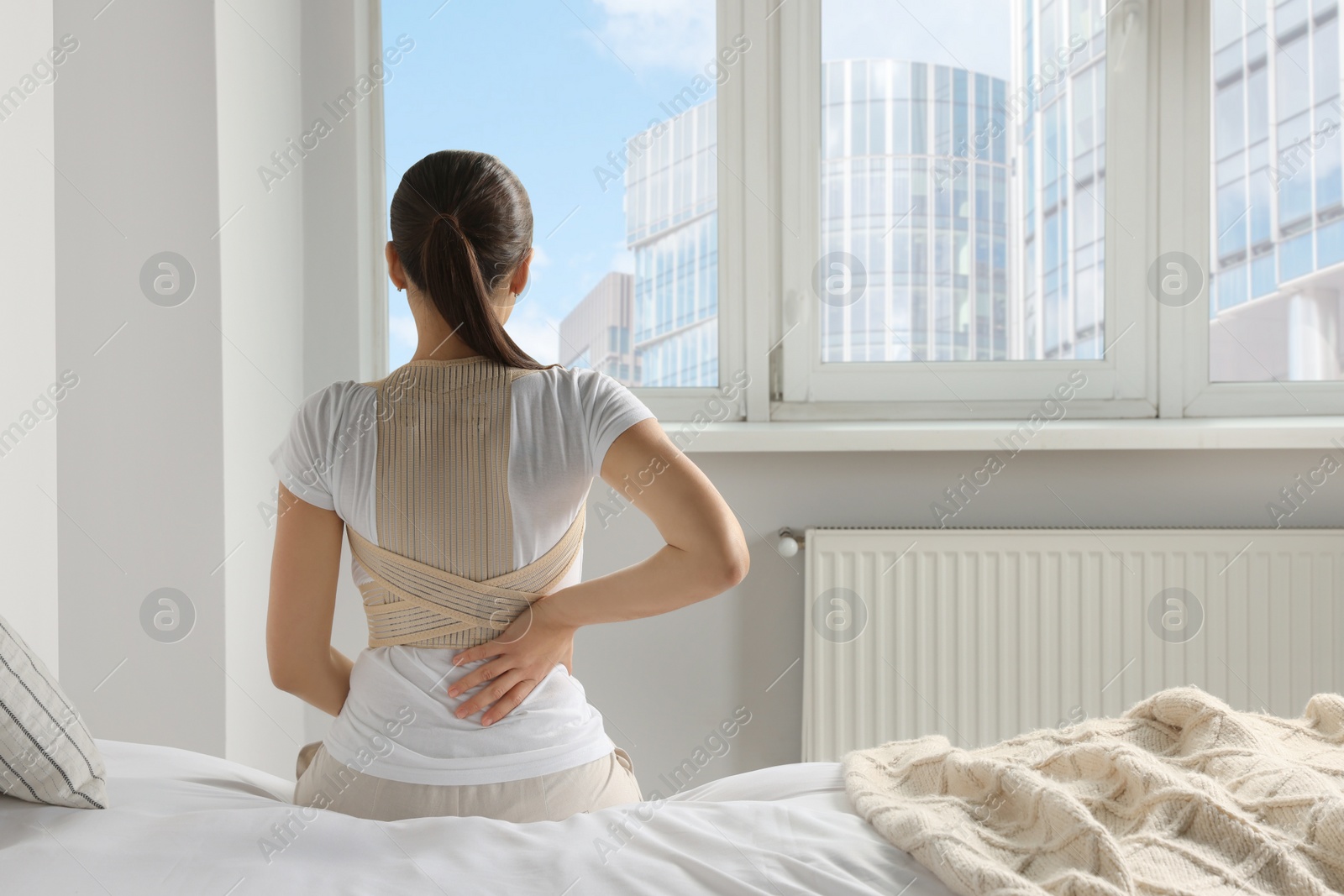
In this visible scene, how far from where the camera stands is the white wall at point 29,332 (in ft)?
4.63

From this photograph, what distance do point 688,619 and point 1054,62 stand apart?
145cm

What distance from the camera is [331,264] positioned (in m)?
1.97

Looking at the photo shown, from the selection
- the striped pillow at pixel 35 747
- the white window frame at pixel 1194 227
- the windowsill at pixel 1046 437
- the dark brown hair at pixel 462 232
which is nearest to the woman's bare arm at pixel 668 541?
the dark brown hair at pixel 462 232

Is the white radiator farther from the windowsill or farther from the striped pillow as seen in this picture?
the striped pillow

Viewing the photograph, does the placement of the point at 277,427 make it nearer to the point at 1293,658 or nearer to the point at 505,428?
the point at 505,428

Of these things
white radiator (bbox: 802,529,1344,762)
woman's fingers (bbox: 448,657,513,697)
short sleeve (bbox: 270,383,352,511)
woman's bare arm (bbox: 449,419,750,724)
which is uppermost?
short sleeve (bbox: 270,383,352,511)

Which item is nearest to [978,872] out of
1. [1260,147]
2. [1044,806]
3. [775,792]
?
[1044,806]

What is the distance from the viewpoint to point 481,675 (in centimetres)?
85

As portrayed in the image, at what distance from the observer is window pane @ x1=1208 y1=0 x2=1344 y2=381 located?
1.94 meters

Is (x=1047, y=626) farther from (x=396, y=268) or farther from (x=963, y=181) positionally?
(x=396, y=268)

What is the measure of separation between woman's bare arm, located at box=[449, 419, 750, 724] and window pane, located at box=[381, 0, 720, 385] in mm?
1177

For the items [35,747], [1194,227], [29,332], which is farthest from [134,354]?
[1194,227]

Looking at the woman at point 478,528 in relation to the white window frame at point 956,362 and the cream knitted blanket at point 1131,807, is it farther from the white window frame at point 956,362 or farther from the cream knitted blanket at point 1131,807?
the white window frame at point 956,362

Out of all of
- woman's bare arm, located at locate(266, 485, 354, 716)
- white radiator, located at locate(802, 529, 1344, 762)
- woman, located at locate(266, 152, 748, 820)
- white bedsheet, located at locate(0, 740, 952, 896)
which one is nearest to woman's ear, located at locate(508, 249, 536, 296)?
woman, located at locate(266, 152, 748, 820)
